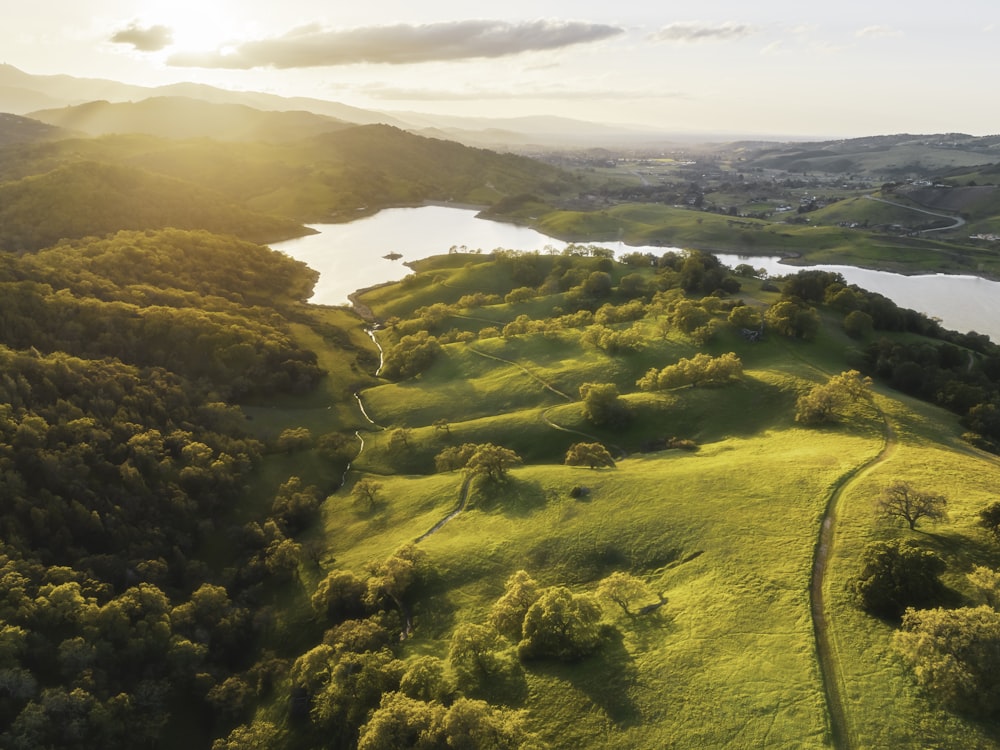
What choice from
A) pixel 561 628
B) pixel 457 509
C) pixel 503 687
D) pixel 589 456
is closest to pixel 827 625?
pixel 561 628

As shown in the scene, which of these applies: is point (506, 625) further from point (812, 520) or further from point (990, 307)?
point (990, 307)

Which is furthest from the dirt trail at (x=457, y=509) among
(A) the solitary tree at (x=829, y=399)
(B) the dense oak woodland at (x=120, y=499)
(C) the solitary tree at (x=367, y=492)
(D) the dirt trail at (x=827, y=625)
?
(A) the solitary tree at (x=829, y=399)

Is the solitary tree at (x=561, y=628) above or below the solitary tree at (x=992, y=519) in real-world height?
below

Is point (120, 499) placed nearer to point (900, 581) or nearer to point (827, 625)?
point (827, 625)

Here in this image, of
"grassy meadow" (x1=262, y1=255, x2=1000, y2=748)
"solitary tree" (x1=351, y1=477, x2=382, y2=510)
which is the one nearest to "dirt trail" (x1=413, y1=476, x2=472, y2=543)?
"grassy meadow" (x1=262, y1=255, x2=1000, y2=748)

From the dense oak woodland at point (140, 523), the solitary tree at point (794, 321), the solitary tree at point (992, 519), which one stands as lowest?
the dense oak woodland at point (140, 523)

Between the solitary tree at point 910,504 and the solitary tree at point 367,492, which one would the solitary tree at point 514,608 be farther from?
the solitary tree at point 367,492
